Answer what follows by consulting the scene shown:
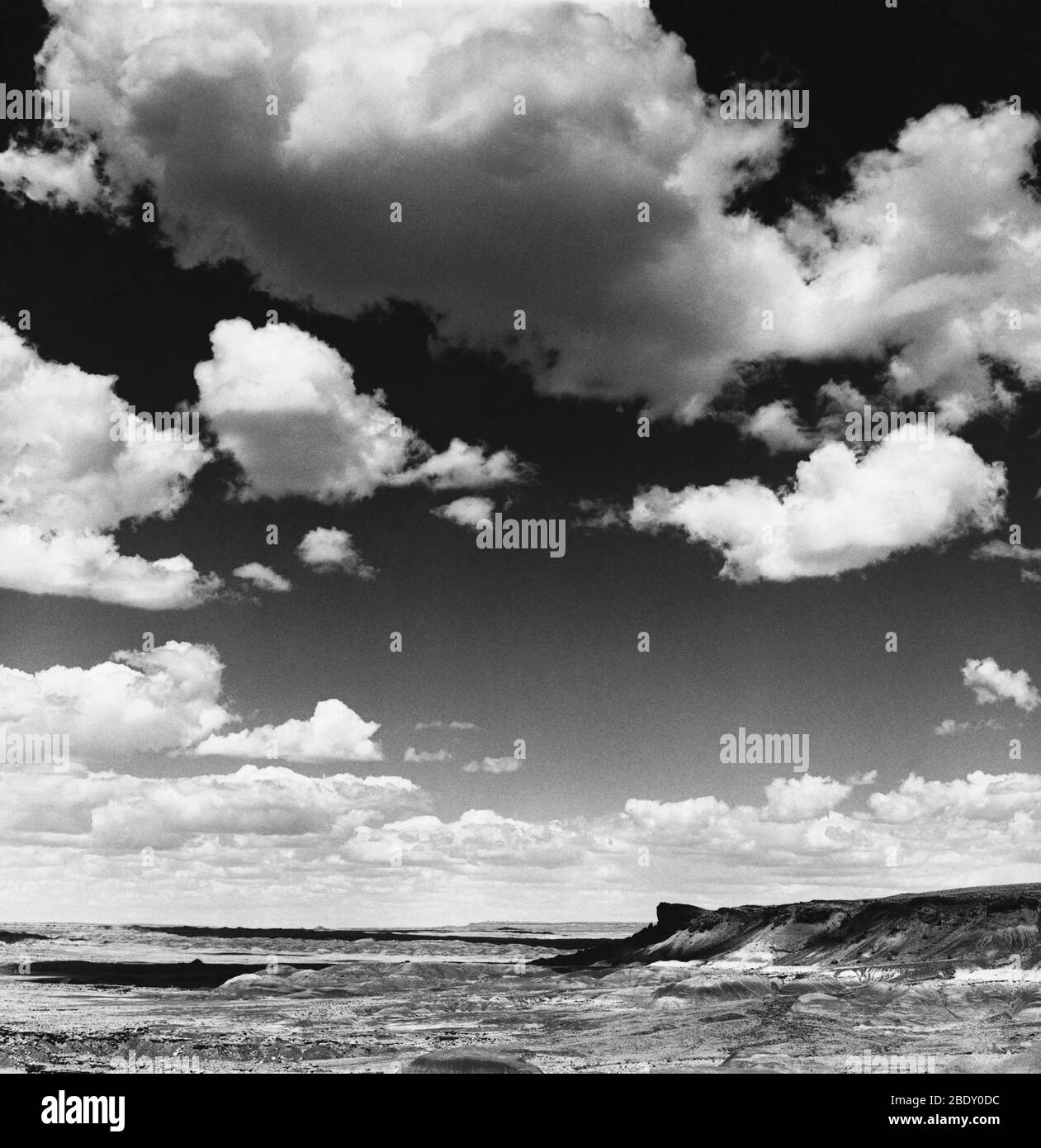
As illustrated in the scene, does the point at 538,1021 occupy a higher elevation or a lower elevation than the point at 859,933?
higher

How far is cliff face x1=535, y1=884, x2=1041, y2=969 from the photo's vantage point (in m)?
106

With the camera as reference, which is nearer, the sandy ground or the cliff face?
the sandy ground

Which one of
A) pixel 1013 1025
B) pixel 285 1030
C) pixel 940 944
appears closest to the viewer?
pixel 285 1030

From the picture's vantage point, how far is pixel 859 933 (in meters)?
120

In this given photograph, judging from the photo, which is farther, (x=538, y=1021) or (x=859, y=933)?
(x=859, y=933)

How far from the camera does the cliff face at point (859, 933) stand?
10606 cm

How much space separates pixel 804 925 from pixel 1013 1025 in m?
49.7

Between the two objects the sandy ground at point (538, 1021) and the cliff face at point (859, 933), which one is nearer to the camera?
the sandy ground at point (538, 1021)
